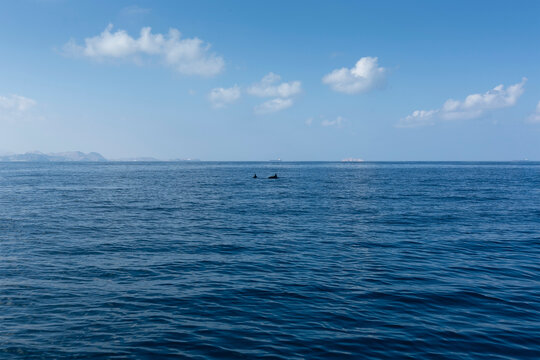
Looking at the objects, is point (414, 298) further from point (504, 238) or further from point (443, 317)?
point (504, 238)

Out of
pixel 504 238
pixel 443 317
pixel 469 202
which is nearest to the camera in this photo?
pixel 443 317

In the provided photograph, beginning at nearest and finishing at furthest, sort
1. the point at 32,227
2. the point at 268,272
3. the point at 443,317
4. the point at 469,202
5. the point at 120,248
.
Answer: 1. the point at 443,317
2. the point at 268,272
3. the point at 120,248
4. the point at 32,227
5. the point at 469,202

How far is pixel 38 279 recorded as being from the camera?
17.0 m

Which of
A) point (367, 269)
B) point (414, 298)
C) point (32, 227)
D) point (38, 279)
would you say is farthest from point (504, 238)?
point (32, 227)

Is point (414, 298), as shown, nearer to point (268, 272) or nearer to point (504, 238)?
point (268, 272)

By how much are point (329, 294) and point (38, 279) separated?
563 inches

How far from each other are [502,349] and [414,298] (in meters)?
4.17

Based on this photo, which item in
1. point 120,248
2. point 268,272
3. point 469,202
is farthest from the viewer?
point 469,202

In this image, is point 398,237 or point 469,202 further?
point 469,202

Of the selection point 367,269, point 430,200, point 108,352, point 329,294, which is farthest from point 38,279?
point 430,200

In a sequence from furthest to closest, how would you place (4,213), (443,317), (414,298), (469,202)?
(469,202) < (4,213) < (414,298) < (443,317)

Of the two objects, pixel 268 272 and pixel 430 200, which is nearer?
pixel 268 272

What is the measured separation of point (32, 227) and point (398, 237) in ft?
102

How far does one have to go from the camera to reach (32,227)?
29594 mm
